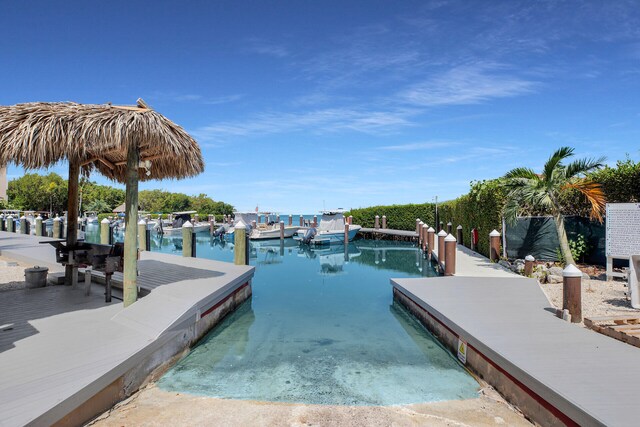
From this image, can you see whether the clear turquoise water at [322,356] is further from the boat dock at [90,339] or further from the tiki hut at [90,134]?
the tiki hut at [90,134]

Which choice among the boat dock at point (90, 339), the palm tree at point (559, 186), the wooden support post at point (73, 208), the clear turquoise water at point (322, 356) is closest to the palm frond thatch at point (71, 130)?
Result: the wooden support post at point (73, 208)

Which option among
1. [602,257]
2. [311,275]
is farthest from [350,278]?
[602,257]

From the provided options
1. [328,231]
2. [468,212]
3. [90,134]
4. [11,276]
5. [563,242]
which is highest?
[90,134]

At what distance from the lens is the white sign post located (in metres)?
9.18

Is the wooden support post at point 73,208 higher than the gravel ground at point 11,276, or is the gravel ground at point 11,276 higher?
the wooden support post at point 73,208

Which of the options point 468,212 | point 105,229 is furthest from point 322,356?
point 468,212

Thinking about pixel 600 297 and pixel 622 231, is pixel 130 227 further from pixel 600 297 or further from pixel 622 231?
pixel 622 231

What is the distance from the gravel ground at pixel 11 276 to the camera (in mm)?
9016

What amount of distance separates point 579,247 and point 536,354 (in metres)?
8.68

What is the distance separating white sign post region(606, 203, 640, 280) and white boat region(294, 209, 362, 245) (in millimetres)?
21122

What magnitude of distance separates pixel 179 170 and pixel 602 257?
12150mm

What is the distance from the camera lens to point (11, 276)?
1040 cm

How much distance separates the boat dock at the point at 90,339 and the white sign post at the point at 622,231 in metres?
9.54

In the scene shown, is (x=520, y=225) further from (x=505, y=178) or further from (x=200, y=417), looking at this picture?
(x=200, y=417)
